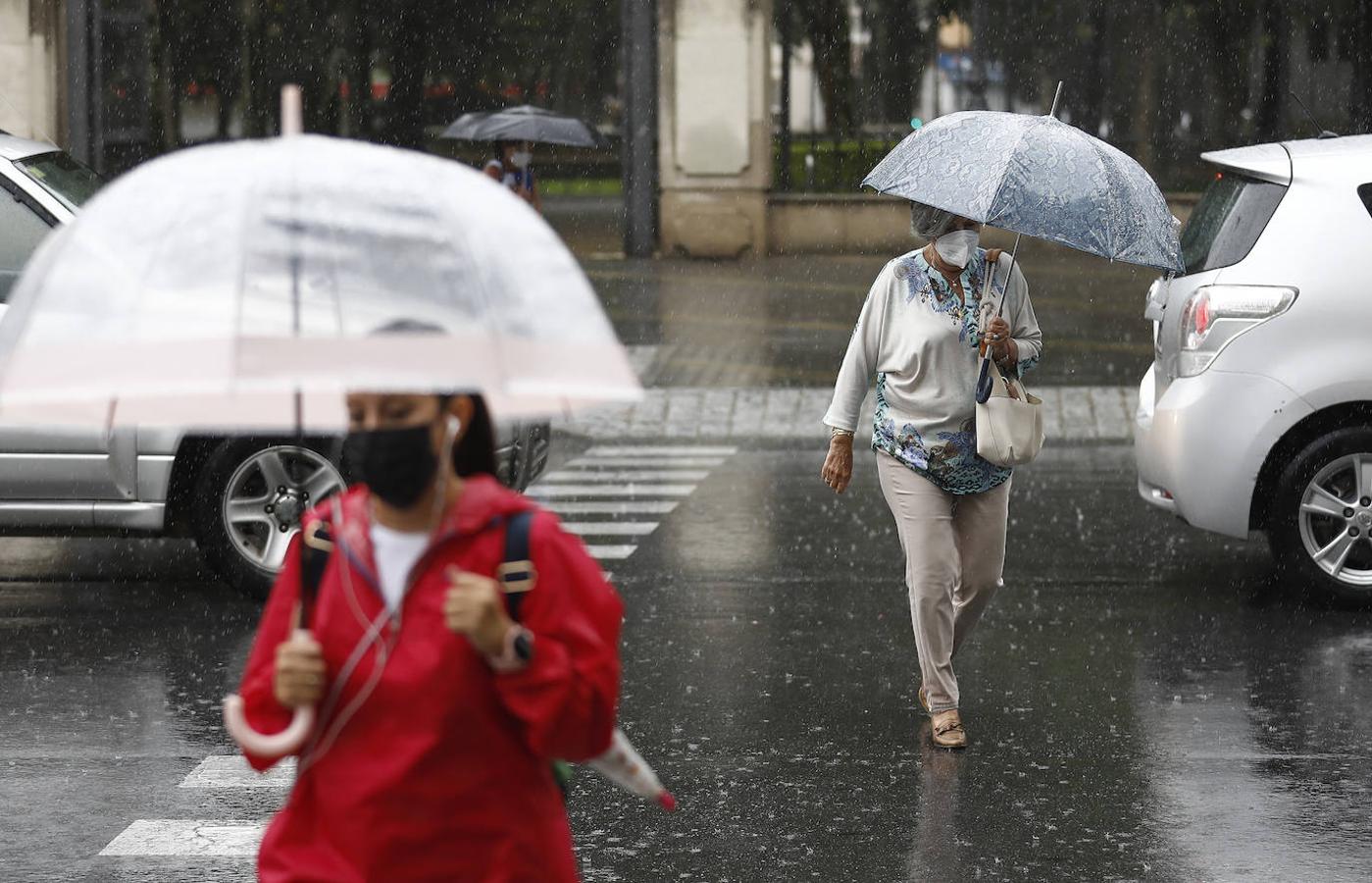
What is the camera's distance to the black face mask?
10.1 ft

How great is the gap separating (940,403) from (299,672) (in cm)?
396

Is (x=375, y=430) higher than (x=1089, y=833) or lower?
higher

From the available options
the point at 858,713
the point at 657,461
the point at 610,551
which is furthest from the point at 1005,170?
the point at 657,461

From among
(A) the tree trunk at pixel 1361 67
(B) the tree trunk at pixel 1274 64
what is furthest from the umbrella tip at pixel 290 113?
(B) the tree trunk at pixel 1274 64

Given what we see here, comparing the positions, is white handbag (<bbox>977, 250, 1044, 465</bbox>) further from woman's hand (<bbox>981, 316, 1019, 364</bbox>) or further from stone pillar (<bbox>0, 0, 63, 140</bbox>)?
stone pillar (<bbox>0, 0, 63, 140</bbox>)

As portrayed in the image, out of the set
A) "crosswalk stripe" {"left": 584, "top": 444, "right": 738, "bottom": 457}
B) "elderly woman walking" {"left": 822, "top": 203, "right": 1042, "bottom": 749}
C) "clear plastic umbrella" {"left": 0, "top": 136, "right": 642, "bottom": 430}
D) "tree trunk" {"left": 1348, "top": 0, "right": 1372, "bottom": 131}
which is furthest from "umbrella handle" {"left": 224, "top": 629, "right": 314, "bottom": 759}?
"tree trunk" {"left": 1348, "top": 0, "right": 1372, "bottom": 131}

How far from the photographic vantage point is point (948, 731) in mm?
6766

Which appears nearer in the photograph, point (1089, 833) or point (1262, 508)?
point (1089, 833)

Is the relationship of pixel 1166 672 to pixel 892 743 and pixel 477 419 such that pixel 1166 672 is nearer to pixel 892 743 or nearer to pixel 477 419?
pixel 892 743

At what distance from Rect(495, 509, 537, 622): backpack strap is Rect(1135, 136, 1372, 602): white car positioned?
6.01m

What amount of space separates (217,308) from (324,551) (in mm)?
391

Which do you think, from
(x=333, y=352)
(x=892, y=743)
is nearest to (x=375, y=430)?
(x=333, y=352)

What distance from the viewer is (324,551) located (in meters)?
3.21

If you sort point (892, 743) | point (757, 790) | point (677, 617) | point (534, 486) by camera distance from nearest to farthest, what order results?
1. point (757, 790)
2. point (892, 743)
3. point (677, 617)
4. point (534, 486)
